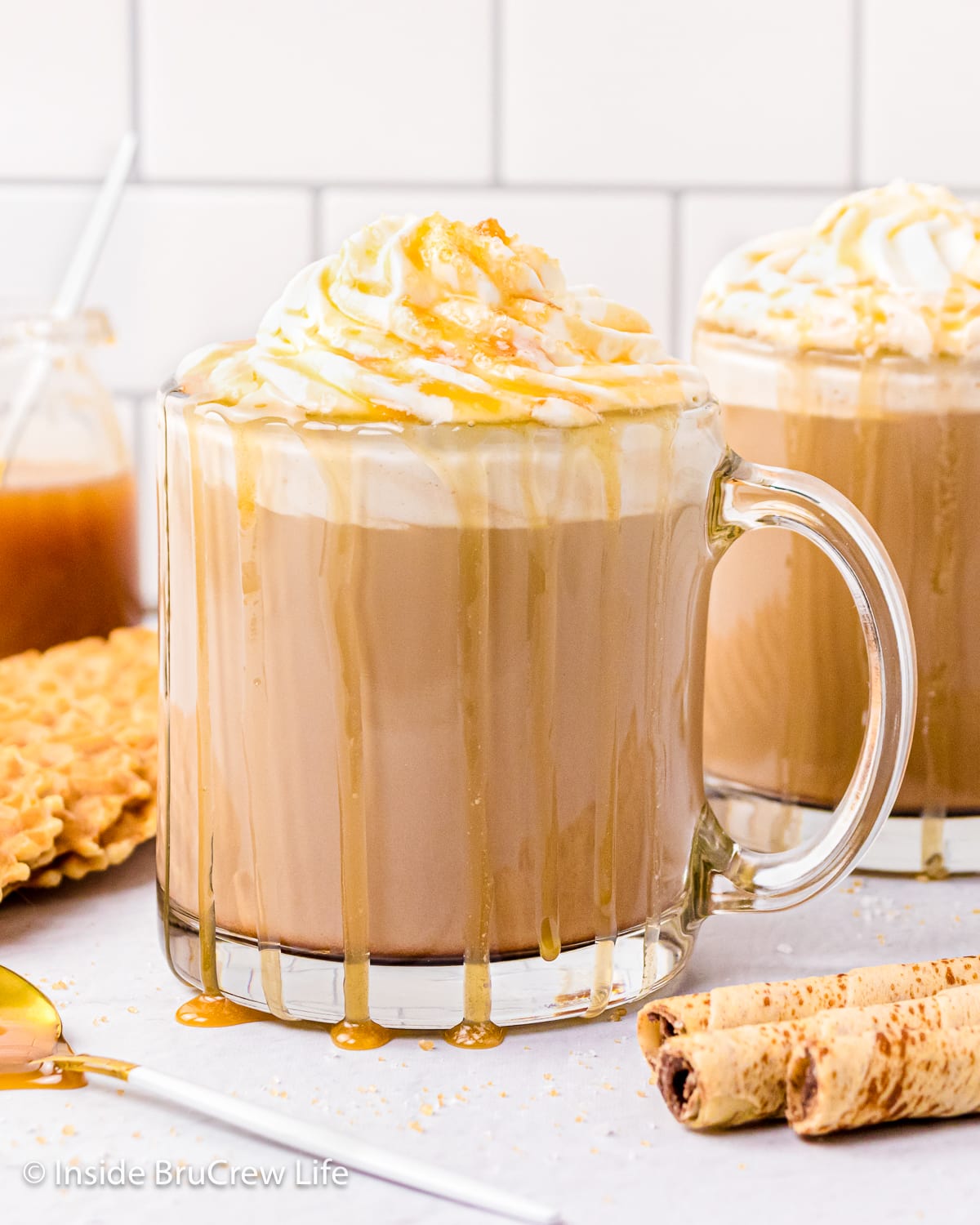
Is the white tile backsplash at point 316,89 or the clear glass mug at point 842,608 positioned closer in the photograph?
the clear glass mug at point 842,608

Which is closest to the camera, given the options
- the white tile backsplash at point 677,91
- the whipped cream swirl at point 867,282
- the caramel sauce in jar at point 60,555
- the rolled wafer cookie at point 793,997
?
the rolled wafer cookie at point 793,997

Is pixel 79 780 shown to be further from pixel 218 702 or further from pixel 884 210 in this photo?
pixel 884 210

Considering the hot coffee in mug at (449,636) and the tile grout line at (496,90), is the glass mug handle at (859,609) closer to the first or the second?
the hot coffee in mug at (449,636)

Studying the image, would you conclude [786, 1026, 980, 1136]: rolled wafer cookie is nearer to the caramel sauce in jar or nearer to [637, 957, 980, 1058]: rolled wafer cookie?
[637, 957, 980, 1058]: rolled wafer cookie

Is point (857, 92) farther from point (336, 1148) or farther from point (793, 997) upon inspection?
point (336, 1148)

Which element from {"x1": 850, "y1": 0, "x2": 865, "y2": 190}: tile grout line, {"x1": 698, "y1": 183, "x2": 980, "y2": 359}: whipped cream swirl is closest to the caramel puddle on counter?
{"x1": 698, "y1": 183, "x2": 980, "y2": 359}: whipped cream swirl

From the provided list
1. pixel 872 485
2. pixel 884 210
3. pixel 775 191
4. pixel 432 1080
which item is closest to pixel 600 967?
pixel 432 1080

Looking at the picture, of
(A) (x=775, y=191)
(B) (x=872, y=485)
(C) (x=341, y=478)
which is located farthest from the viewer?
(A) (x=775, y=191)

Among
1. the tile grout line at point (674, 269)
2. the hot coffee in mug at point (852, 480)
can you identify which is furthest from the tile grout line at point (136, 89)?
the hot coffee in mug at point (852, 480)
